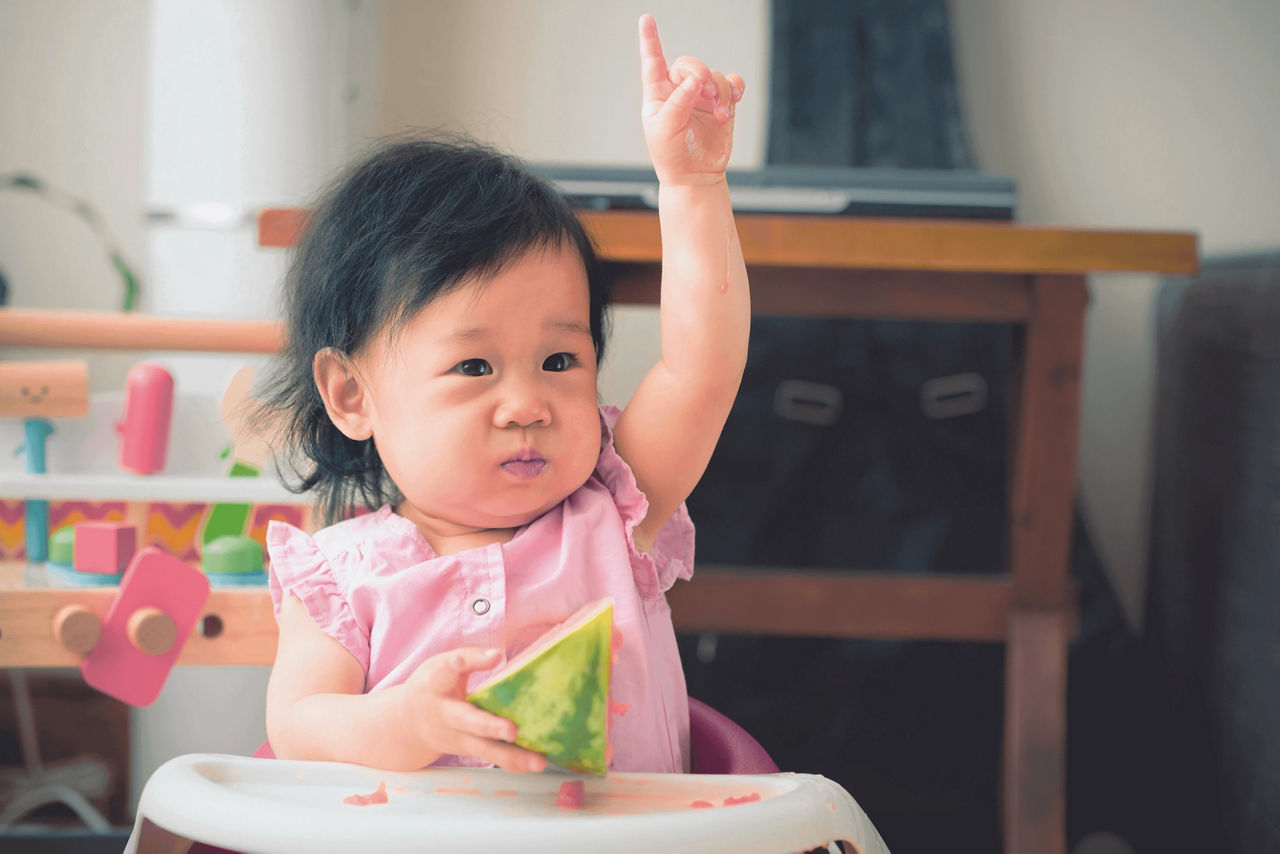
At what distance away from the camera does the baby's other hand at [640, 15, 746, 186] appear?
567 millimetres

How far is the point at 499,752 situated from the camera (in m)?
0.47

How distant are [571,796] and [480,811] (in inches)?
1.7

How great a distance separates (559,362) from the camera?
0.66 m

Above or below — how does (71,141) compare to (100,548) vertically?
above

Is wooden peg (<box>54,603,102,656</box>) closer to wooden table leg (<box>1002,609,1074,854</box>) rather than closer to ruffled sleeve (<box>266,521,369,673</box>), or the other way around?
ruffled sleeve (<box>266,521,369,673</box>)

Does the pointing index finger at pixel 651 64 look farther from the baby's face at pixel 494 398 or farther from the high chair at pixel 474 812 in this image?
the high chair at pixel 474 812

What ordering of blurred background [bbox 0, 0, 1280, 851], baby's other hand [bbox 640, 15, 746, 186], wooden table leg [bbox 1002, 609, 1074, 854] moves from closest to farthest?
baby's other hand [bbox 640, 15, 746, 186] < wooden table leg [bbox 1002, 609, 1074, 854] < blurred background [bbox 0, 0, 1280, 851]

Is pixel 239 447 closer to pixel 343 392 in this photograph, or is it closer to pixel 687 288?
pixel 343 392

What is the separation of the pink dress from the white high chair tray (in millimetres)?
106

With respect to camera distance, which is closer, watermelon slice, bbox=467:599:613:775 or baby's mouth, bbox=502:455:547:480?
watermelon slice, bbox=467:599:613:775

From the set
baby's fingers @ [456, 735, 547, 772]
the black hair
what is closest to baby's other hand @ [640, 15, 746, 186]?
the black hair

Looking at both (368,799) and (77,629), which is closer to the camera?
(368,799)

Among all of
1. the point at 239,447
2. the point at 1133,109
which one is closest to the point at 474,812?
the point at 239,447

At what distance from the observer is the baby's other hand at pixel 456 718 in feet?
1.53
